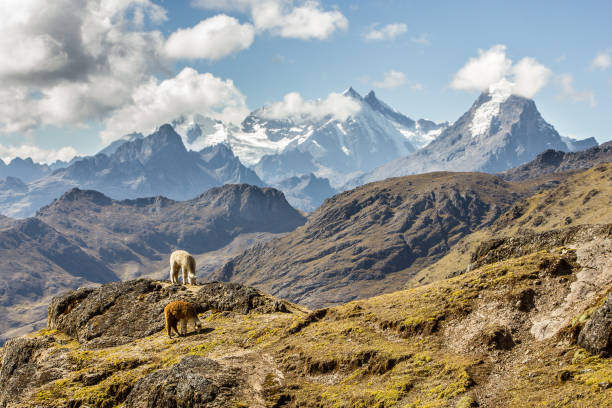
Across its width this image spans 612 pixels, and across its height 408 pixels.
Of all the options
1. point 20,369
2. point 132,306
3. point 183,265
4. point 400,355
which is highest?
point 183,265

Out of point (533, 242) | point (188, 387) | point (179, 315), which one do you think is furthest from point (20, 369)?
point (533, 242)

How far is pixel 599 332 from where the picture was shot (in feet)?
56.1

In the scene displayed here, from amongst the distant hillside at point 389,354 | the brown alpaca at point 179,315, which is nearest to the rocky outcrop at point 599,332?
the distant hillside at point 389,354

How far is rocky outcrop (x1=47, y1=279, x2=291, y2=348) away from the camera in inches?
1356

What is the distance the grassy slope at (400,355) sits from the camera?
17.2 metres

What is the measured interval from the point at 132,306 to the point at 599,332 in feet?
112

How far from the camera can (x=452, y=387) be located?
17.7 meters

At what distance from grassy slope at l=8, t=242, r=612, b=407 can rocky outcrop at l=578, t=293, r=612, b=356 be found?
1.50ft

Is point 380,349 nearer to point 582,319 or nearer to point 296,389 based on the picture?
point 296,389

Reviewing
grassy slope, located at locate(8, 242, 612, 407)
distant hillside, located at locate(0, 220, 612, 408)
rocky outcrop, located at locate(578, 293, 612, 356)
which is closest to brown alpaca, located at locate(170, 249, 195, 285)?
distant hillside, located at locate(0, 220, 612, 408)

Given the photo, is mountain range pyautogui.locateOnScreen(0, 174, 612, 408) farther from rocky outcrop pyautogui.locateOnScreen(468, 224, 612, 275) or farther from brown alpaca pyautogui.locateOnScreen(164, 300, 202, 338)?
brown alpaca pyautogui.locateOnScreen(164, 300, 202, 338)

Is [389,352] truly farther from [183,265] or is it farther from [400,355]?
[183,265]

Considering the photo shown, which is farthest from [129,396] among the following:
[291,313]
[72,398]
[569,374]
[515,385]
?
[569,374]

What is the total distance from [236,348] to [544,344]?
16.7 meters
